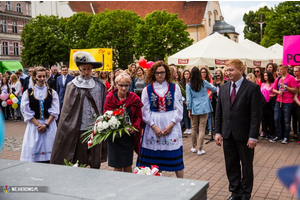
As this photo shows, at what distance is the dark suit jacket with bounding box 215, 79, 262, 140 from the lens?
14.2ft

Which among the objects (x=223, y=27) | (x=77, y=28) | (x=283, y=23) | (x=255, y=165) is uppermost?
(x=223, y=27)

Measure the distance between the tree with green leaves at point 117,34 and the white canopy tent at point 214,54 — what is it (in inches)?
1369

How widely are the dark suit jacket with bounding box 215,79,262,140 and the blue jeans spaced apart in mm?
5135

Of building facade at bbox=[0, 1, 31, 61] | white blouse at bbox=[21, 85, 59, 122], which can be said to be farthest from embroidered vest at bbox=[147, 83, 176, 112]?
building facade at bbox=[0, 1, 31, 61]

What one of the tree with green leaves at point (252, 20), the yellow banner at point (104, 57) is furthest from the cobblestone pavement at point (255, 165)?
the tree with green leaves at point (252, 20)

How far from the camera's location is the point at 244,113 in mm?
4438

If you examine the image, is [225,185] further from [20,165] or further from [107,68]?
[107,68]

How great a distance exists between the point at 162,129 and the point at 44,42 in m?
49.2

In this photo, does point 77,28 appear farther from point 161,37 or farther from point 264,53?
point 264,53

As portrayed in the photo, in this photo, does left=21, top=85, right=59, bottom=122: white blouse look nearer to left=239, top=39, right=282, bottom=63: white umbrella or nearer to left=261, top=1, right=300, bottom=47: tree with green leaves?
left=239, top=39, right=282, bottom=63: white umbrella

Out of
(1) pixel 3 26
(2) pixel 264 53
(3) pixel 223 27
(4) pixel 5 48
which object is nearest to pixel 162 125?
(2) pixel 264 53

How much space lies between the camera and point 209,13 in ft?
230

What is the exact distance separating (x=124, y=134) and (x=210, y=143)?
17.4ft

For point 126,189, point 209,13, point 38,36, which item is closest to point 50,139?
point 126,189
